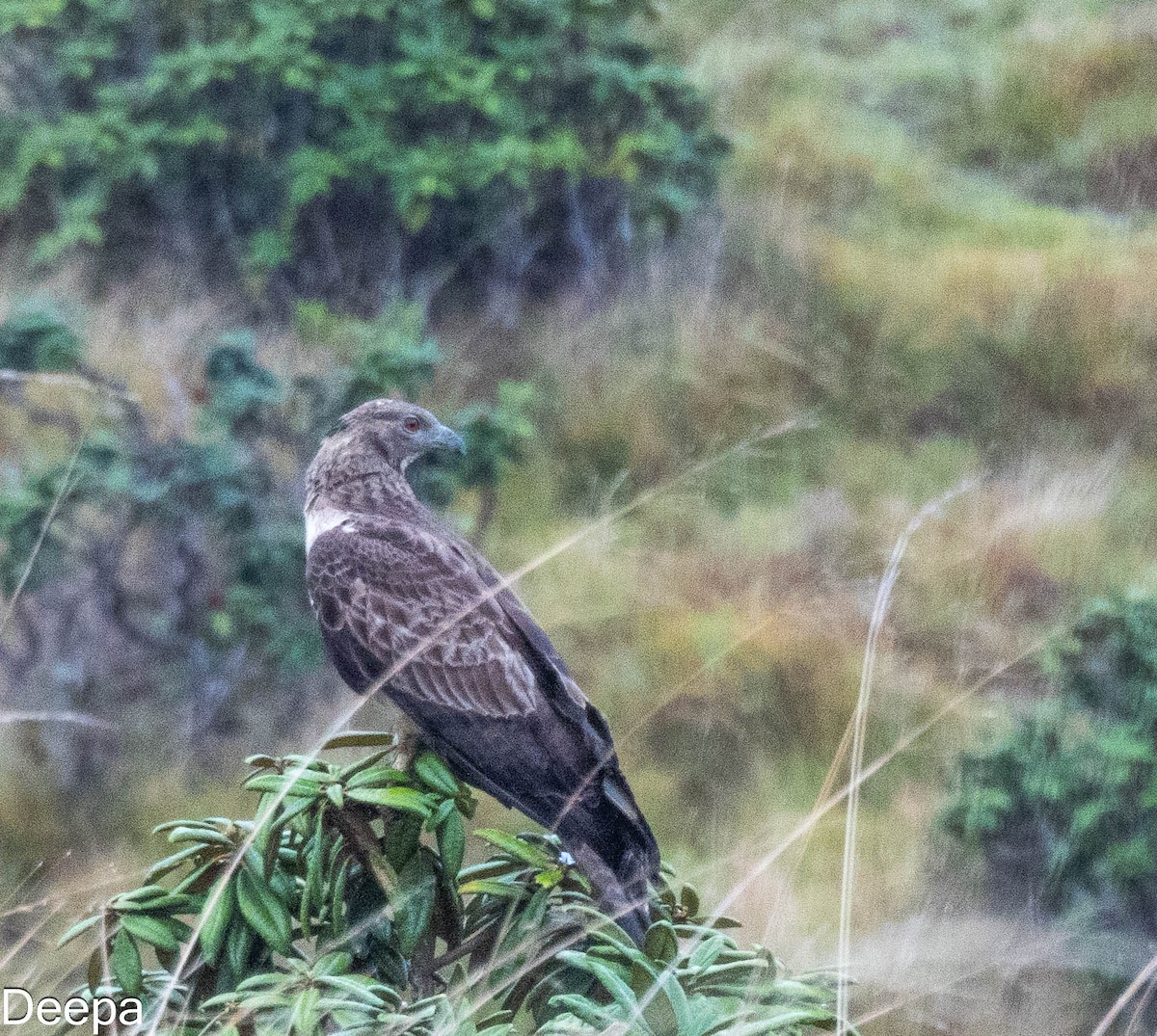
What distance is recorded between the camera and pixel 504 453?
5.69 metres

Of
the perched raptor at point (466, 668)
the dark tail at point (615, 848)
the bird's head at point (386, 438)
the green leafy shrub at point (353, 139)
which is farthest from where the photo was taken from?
the green leafy shrub at point (353, 139)

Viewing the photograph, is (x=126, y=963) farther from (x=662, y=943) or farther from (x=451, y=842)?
(x=662, y=943)

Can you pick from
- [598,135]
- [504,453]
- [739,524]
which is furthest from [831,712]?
[598,135]

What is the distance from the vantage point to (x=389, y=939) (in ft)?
8.33

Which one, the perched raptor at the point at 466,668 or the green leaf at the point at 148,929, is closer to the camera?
the green leaf at the point at 148,929

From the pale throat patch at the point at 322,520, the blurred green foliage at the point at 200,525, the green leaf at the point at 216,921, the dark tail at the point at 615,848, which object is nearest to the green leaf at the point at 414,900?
the green leaf at the point at 216,921

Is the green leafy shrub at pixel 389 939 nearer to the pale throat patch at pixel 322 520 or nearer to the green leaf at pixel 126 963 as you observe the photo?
the green leaf at pixel 126 963

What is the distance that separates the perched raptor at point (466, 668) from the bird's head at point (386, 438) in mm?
111

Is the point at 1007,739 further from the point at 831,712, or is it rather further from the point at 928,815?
the point at 831,712

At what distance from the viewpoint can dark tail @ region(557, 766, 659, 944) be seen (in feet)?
9.09

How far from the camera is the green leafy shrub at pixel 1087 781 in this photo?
4637 mm

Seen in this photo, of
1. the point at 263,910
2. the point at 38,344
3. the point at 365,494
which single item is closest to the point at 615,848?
the point at 263,910

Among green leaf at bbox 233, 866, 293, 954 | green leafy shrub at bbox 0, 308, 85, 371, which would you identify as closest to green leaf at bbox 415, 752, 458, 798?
green leaf at bbox 233, 866, 293, 954

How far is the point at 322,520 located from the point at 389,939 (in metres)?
1.15
